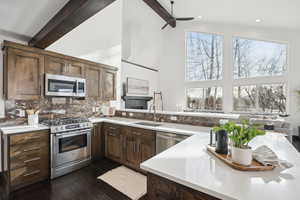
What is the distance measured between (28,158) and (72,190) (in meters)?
0.82

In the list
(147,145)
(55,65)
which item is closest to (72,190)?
(147,145)

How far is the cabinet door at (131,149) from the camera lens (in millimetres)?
2675

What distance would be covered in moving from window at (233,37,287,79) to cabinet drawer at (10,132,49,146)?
22.7 ft

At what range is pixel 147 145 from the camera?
2.53 m

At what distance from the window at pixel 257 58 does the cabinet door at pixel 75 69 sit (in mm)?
6087

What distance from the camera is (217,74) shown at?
22.2ft

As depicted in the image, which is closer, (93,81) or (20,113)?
(20,113)

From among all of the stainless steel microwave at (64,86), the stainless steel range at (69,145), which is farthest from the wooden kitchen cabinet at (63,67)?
the stainless steel range at (69,145)

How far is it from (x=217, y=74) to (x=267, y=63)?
1.85 m

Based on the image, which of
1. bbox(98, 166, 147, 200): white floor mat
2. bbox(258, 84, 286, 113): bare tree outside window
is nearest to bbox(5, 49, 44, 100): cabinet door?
bbox(98, 166, 147, 200): white floor mat

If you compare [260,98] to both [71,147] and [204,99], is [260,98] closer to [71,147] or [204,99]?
[204,99]

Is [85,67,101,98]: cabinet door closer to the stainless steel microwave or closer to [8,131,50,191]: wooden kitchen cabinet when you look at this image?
the stainless steel microwave

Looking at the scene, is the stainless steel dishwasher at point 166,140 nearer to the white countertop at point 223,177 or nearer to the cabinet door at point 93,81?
the white countertop at point 223,177

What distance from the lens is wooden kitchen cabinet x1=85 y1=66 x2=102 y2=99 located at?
3.38m
